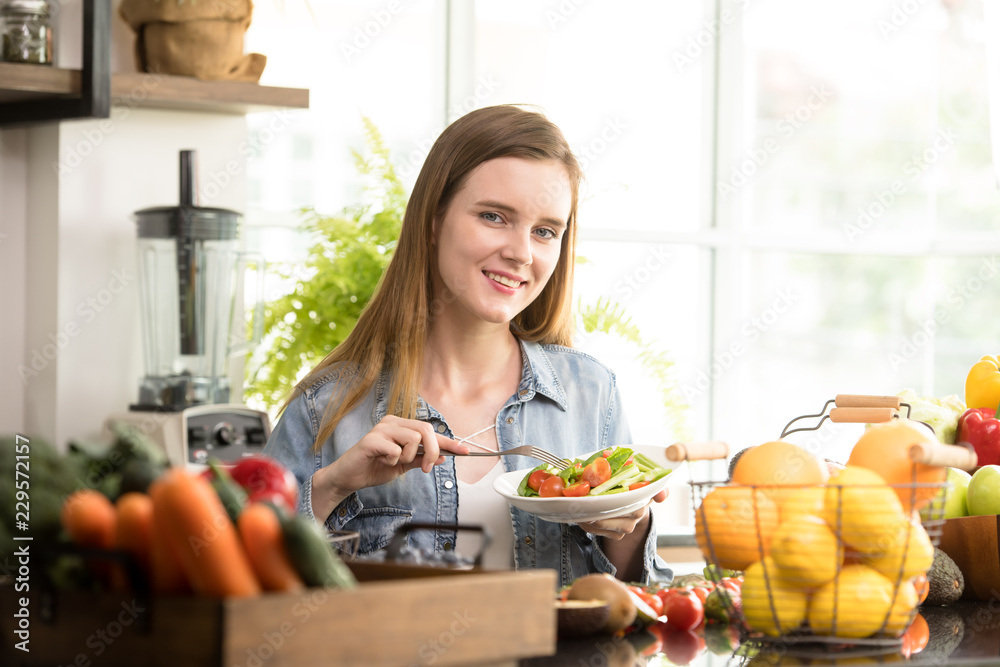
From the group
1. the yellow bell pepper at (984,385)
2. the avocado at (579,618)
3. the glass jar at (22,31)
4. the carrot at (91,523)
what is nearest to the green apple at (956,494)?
the yellow bell pepper at (984,385)

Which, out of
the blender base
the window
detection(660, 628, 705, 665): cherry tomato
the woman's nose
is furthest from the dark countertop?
the window

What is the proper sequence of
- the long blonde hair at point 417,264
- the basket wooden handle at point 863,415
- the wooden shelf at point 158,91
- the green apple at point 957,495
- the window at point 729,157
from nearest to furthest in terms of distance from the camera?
the basket wooden handle at point 863,415 < the green apple at point 957,495 < the long blonde hair at point 417,264 < the wooden shelf at point 158,91 < the window at point 729,157

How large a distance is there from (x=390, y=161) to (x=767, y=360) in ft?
6.46

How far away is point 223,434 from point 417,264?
86 centimetres

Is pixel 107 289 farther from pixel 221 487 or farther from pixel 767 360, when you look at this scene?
pixel 767 360

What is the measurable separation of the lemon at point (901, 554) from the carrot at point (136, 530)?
0.71 meters

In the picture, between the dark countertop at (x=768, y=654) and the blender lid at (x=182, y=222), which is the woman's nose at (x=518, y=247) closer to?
the dark countertop at (x=768, y=654)

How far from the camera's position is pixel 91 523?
0.78m

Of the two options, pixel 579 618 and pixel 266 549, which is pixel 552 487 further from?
pixel 266 549

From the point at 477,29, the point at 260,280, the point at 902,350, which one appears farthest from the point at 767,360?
the point at 260,280

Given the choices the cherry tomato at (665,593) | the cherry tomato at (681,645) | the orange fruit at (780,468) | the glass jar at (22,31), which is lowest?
the cherry tomato at (681,645)

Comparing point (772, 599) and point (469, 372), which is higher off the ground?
point (469, 372)

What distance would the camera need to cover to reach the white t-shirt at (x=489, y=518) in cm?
180

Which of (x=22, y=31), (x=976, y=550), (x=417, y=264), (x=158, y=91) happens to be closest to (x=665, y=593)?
(x=976, y=550)
